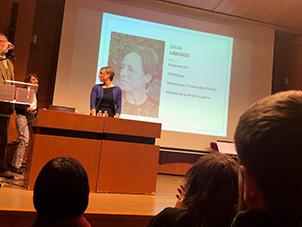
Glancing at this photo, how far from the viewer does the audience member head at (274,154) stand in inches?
20.8

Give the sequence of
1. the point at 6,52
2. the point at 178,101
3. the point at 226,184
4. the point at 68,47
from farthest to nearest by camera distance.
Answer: the point at 178,101 < the point at 68,47 < the point at 6,52 < the point at 226,184

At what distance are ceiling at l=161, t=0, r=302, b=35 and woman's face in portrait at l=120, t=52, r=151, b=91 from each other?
1.10 metres

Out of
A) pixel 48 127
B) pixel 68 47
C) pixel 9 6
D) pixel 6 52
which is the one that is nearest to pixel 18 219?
pixel 48 127

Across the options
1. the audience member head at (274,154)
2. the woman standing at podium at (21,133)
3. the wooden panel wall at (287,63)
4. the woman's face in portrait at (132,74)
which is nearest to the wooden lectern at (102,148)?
the woman standing at podium at (21,133)

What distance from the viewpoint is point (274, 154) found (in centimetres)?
53

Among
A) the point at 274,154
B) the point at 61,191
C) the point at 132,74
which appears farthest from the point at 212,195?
the point at 132,74

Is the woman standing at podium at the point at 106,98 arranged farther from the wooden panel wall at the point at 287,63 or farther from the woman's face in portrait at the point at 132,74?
the wooden panel wall at the point at 287,63

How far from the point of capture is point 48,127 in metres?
3.42

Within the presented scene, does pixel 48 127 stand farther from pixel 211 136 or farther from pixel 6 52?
pixel 211 136

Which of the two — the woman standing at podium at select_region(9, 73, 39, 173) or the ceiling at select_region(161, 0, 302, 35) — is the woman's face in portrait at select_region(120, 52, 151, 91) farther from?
the woman standing at podium at select_region(9, 73, 39, 173)

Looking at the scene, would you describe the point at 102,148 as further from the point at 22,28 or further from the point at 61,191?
the point at 22,28

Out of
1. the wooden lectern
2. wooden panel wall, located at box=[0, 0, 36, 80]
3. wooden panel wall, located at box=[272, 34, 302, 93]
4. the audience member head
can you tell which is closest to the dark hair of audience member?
the audience member head

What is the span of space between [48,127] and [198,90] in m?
3.37

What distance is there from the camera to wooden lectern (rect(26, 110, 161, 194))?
340 centimetres
